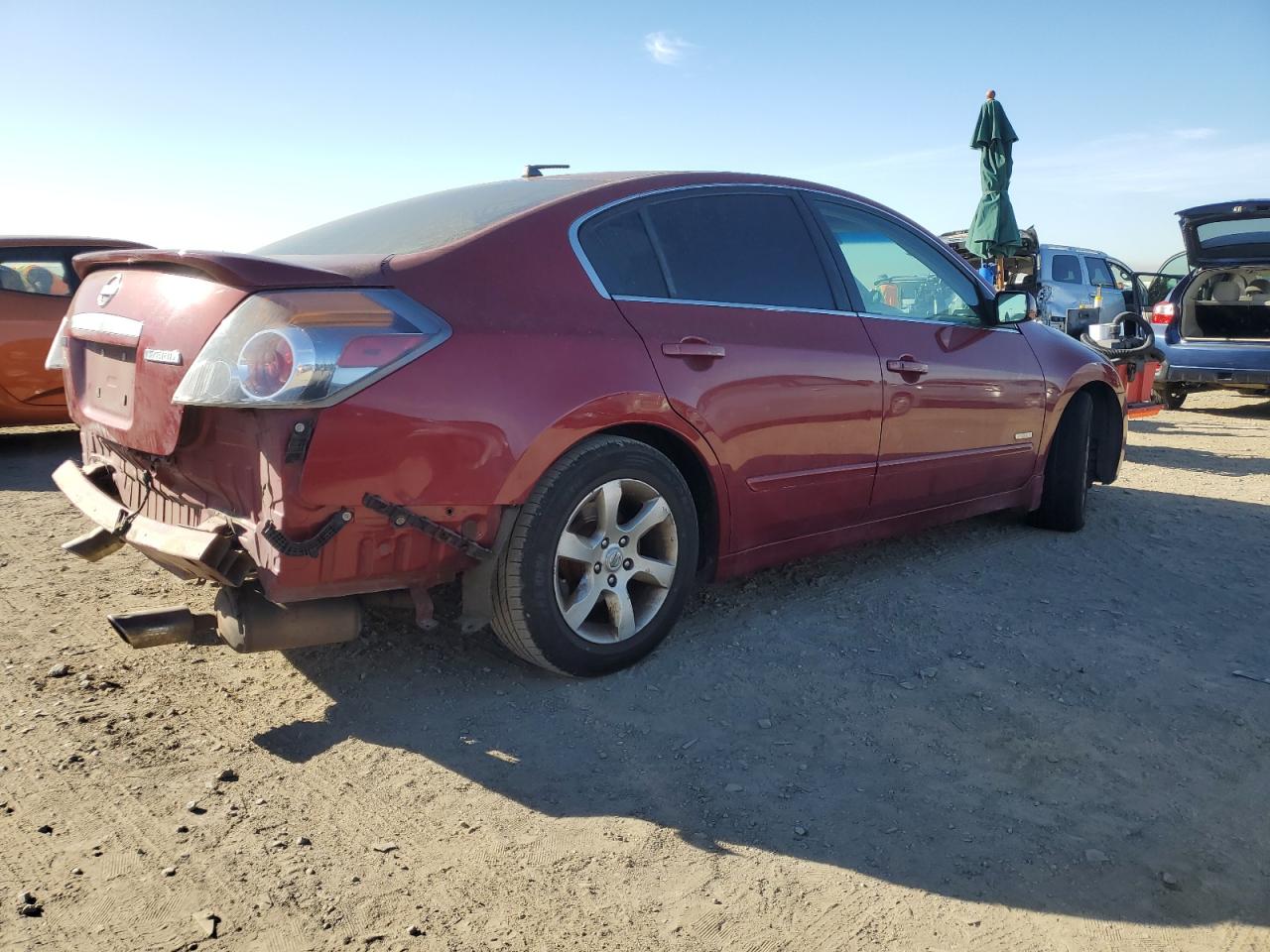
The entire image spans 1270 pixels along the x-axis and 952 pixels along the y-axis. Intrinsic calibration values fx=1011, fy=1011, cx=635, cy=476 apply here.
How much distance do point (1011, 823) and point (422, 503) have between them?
5.59ft

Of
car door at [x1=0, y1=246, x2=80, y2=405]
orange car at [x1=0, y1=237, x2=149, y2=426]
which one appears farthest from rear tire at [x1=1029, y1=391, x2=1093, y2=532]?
car door at [x1=0, y1=246, x2=80, y2=405]

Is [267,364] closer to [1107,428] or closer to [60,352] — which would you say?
[60,352]

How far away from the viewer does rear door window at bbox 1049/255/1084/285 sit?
16.0 meters

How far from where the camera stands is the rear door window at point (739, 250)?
347cm

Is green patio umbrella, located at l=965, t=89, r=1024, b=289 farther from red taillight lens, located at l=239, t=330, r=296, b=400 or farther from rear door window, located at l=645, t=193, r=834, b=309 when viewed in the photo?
red taillight lens, located at l=239, t=330, r=296, b=400

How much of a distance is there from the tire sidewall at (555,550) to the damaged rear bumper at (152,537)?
2.60ft

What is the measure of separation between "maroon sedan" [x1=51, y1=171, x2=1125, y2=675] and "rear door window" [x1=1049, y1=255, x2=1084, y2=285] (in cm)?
1302

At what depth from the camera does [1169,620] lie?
3969 millimetres

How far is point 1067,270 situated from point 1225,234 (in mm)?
6738

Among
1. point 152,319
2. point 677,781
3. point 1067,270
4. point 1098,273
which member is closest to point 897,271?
point 677,781

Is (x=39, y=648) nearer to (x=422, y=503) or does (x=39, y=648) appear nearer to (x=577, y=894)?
(x=422, y=503)

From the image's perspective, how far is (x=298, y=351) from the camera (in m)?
2.48

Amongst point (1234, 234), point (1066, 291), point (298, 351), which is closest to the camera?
point (298, 351)

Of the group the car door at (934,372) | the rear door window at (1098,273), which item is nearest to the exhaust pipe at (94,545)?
the car door at (934,372)
